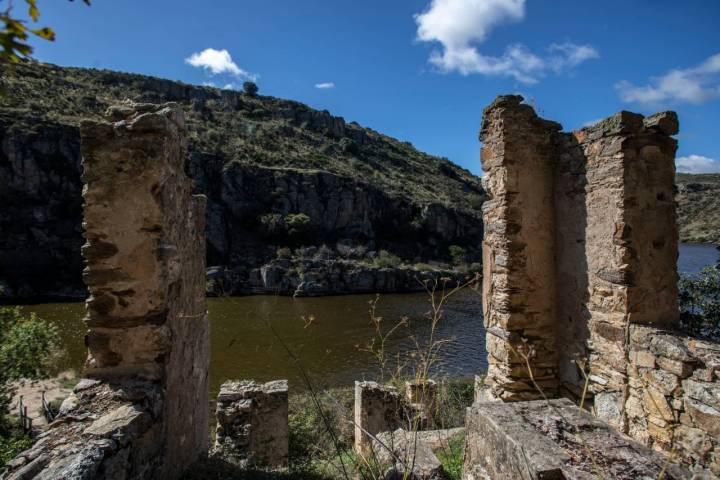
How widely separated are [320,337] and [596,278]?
59.4 feet

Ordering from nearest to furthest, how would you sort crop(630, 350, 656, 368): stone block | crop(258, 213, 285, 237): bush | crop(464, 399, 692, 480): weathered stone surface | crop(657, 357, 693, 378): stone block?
crop(464, 399, 692, 480): weathered stone surface, crop(657, 357, 693, 378): stone block, crop(630, 350, 656, 368): stone block, crop(258, 213, 285, 237): bush

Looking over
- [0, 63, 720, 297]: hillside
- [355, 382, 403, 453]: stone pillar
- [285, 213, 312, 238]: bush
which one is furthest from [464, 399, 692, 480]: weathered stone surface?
[285, 213, 312, 238]: bush

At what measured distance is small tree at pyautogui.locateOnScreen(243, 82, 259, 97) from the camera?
2975 inches

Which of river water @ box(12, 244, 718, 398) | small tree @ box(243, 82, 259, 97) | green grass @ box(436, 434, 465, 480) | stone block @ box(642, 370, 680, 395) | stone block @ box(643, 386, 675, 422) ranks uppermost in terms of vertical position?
small tree @ box(243, 82, 259, 97)

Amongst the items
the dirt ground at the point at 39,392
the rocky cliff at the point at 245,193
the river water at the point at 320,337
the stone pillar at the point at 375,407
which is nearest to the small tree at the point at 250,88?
the rocky cliff at the point at 245,193

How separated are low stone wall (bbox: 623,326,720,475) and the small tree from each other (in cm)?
8006

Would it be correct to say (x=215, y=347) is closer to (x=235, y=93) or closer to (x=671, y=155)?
(x=671, y=155)

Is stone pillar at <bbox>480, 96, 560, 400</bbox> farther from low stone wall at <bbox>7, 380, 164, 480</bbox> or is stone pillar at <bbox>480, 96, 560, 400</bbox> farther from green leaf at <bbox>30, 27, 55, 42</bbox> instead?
green leaf at <bbox>30, 27, 55, 42</bbox>

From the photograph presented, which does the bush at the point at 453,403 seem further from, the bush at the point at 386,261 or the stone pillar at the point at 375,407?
the bush at the point at 386,261

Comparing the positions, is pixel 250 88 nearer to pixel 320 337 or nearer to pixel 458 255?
pixel 458 255

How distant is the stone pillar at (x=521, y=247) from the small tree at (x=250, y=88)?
3073 inches

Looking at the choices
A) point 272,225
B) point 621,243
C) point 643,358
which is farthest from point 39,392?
point 272,225

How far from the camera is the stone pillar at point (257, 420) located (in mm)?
6938

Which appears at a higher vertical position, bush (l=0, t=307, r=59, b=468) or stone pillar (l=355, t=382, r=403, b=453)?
bush (l=0, t=307, r=59, b=468)
